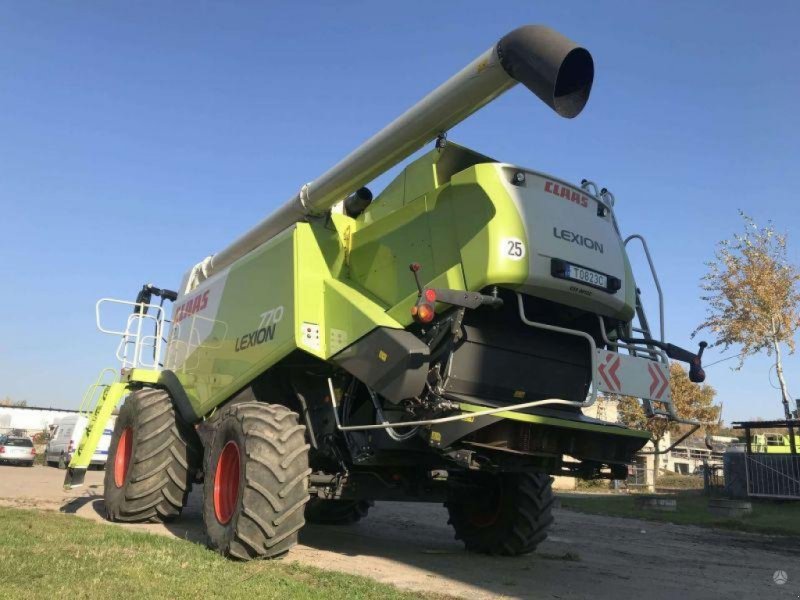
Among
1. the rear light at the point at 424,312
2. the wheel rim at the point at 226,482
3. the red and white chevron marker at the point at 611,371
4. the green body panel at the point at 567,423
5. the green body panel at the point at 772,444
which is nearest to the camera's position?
the green body panel at the point at 567,423

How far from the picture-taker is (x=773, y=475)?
19625mm

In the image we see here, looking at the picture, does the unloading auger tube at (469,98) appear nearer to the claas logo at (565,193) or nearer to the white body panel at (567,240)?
the white body panel at (567,240)

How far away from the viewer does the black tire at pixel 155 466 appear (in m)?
8.35

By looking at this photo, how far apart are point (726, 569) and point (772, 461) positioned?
553 inches

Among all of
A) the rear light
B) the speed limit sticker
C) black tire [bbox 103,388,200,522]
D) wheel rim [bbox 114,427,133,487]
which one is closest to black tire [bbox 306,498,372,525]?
black tire [bbox 103,388,200,522]

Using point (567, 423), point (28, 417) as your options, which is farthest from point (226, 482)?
point (28, 417)

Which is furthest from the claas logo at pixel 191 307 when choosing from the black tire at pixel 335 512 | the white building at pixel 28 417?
the white building at pixel 28 417

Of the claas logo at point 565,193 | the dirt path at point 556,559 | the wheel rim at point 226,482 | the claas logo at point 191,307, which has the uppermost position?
the claas logo at point 565,193

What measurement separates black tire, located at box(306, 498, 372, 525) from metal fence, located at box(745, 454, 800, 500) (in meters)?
14.7

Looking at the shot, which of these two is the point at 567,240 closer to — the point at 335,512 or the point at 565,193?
the point at 565,193

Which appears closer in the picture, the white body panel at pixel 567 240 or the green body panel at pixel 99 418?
the white body panel at pixel 567 240

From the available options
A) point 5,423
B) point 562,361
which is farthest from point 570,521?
point 5,423

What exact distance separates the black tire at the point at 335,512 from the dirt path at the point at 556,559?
21 cm

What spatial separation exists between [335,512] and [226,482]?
3.30 metres
